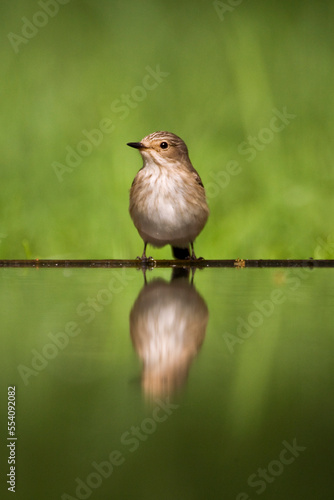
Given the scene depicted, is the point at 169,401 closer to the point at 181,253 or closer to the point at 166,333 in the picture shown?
the point at 166,333

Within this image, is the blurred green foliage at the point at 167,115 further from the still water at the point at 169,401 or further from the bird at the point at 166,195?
the still water at the point at 169,401

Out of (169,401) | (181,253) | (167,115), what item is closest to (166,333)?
(169,401)

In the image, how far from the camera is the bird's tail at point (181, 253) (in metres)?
3.09

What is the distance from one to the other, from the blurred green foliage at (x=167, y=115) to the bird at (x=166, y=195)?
1.35ft

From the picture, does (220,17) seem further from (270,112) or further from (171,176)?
(171,176)

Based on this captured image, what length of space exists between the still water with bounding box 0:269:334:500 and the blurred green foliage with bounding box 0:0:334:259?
1943 mm

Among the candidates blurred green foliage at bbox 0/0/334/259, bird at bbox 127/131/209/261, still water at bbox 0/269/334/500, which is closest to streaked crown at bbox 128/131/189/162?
bird at bbox 127/131/209/261

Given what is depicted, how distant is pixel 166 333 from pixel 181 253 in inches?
84.9

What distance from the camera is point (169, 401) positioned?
64 centimetres

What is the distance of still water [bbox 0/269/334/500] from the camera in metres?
0.48

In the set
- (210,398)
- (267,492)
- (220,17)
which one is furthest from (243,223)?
(267,492)

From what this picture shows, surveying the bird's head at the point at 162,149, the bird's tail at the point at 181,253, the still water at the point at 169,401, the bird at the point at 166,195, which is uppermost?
the bird's head at the point at 162,149

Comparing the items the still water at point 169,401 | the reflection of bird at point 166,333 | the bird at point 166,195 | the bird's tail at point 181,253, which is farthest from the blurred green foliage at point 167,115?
the still water at point 169,401

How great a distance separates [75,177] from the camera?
10.8ft
